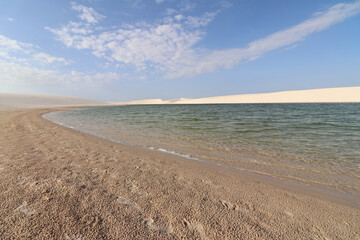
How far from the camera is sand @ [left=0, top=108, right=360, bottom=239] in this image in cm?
171

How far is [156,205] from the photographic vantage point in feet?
7.17

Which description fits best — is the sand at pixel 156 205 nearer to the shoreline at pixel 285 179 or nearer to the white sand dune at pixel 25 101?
the shoreline at pixel 285 179

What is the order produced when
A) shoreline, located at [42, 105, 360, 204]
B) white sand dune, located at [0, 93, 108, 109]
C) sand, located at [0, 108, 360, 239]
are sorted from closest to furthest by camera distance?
sand, located at [0, 108, 360, 239] < shoreline, located at [42, 105, 360, 204] < white sand dune, located at [0, 93, 108, 109]

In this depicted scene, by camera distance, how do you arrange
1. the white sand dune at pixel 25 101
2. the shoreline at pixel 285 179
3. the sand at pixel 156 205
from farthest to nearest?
the white sand dune at pixel 25 101 → the shoreline at pixel 285 179 → the sand at pixel 156 205

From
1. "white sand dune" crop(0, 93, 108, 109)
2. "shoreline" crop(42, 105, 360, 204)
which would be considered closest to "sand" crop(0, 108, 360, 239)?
"shoreline" crop(42, 105, 360, 204)

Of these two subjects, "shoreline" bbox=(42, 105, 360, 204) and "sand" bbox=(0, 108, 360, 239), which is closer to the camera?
"sand" bbox=(0, 108, 360, 239)

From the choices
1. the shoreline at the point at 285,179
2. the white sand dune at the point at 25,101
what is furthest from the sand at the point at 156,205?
the white sand dune at the point at 25,101

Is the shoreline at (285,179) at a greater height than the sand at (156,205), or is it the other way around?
the sand at (156,205)

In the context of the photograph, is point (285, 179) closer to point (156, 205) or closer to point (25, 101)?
point (156, 205)

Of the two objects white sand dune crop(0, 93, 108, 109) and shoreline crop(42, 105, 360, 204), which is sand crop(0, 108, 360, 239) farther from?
white sand dune crop(0, 93, 108, 109)

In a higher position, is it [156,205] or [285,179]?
[156,205]

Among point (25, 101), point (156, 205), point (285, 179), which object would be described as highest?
point (25, 101)

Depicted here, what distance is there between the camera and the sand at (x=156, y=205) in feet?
5.62

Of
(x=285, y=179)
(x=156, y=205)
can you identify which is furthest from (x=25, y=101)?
(x=285, y=179)
